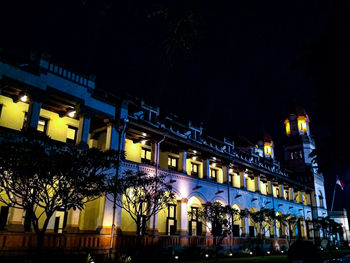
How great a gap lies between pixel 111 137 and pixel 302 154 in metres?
49.2

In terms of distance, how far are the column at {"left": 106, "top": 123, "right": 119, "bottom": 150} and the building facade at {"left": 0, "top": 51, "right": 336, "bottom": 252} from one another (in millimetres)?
83

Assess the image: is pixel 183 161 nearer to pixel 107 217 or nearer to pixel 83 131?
pixel 107 217

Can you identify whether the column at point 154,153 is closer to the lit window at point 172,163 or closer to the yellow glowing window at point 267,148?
the lit window at point 172,163

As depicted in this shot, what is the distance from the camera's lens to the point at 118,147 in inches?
896

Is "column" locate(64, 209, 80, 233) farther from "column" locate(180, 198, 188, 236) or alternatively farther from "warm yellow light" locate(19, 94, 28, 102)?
"column" locate(180, 198, 188, 236)

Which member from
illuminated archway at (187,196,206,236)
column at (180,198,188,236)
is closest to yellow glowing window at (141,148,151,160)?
column at (180,198,188,236)

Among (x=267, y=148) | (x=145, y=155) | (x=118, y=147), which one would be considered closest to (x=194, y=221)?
(x=145, y=155)

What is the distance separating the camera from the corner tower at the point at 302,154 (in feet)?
185

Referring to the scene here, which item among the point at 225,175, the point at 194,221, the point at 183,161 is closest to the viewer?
the point at 183,161

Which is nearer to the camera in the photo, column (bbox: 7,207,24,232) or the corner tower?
column (bbox: 7,207,24,232)

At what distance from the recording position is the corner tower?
56.4m

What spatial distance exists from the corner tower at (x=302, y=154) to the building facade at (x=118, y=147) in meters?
18.5

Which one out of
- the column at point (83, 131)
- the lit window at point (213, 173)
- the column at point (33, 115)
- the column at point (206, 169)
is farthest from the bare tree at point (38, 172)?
the lit window at point (213, 173)

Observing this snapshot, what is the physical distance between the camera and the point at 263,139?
64.0 meters
